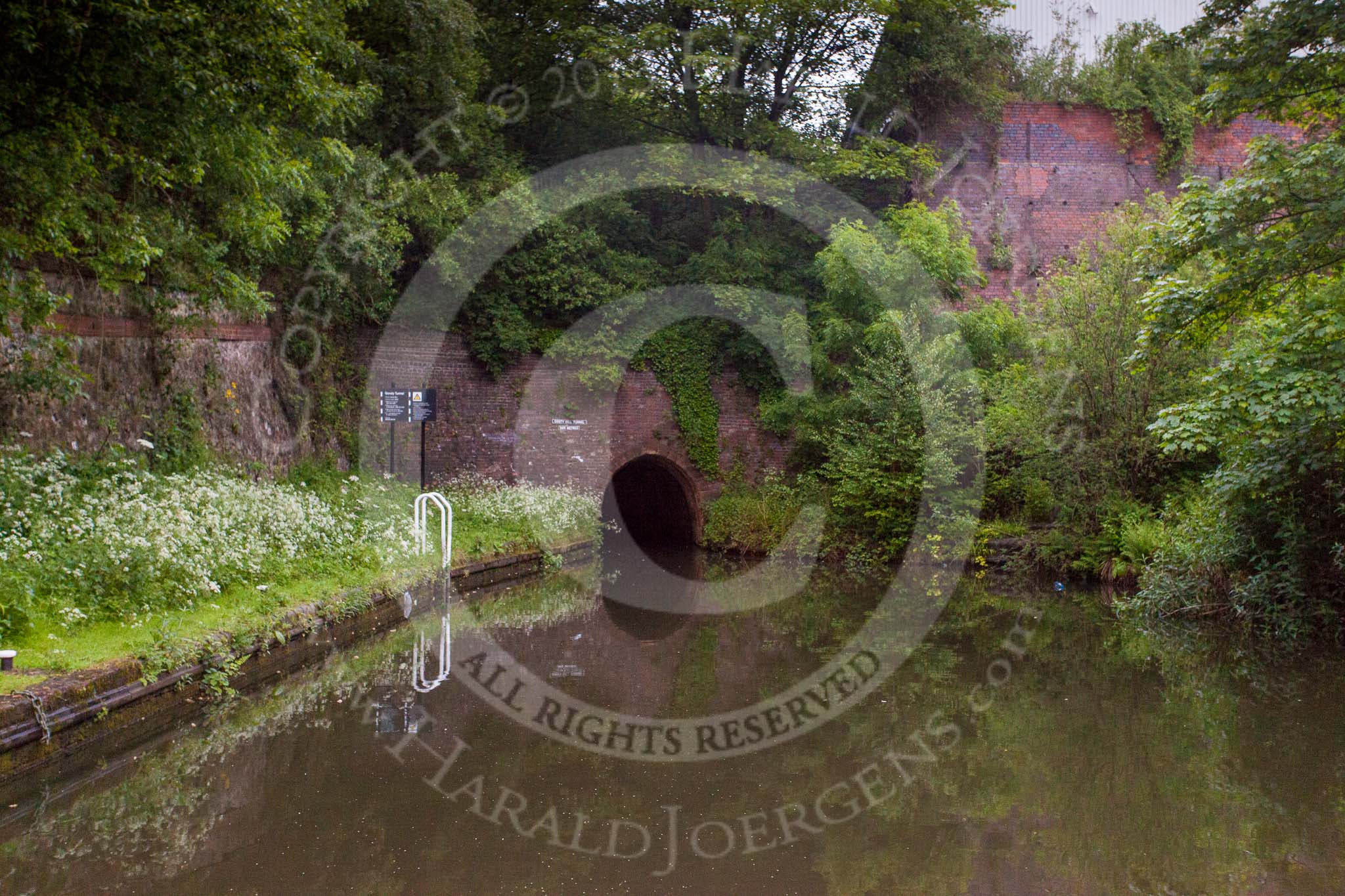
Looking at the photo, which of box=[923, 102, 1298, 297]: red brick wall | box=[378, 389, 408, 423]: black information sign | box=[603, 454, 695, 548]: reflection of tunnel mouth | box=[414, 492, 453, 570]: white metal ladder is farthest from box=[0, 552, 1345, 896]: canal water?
box=[923, 102, 1298, 297]: red brick wall

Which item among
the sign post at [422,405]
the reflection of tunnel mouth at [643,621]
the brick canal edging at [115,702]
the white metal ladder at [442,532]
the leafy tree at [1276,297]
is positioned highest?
the leafy tree at [1276,297]

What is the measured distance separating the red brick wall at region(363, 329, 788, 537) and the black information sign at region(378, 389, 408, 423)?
1.45 meters

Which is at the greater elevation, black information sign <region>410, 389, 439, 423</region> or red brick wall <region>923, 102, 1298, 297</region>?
red brick wall <region>923, 102, 1298, 297</region>

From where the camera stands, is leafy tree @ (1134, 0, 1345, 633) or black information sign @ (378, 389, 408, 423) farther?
black information sign @ (378, 389, 408, 423)

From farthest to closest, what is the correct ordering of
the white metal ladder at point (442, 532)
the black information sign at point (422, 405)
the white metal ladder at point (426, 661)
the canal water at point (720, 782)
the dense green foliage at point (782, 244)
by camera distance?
the black information sign at point (422, 405)
the white metal ladder at point (442, 532)
the dense green foliage at point (782, 244)
the white metal ladder at point (426, 661)
the canal water at point (720, 782)

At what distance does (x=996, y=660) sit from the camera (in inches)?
320

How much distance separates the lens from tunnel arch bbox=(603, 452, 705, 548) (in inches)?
666

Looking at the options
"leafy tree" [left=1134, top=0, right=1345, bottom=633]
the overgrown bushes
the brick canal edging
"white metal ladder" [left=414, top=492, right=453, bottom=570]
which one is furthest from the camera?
"white metal ladder" [left=414, top=492, right=453, bottom=570]

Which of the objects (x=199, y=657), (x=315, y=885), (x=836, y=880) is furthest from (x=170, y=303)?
(x=836, y=880)

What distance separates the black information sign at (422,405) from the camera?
43.0ft

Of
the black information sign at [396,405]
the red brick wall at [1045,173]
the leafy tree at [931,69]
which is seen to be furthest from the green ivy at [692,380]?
the red brick wall at [1045,173]

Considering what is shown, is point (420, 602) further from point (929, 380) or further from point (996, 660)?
point (929, 380)

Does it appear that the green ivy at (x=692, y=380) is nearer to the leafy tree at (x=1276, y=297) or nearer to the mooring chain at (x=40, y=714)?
the leafy tree at (x=1276, y=297)

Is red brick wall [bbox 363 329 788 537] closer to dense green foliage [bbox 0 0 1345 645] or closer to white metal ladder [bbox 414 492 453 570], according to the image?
dense green foliage [bbox 0 0 1345 645]
